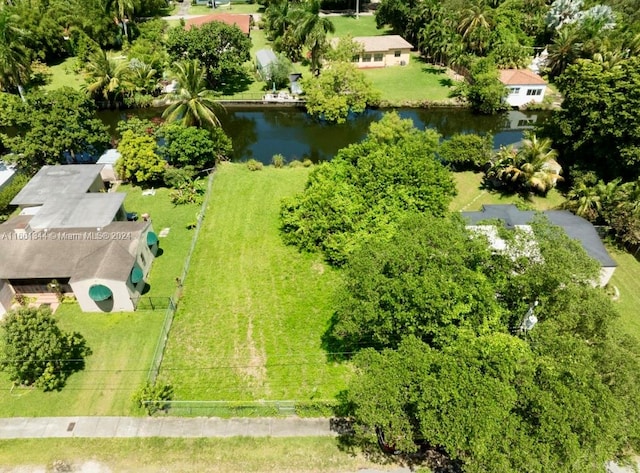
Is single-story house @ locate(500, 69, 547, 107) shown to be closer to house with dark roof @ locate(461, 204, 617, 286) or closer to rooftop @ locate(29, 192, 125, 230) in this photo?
house with dark roof @ locate(461, 204, 617, 286)

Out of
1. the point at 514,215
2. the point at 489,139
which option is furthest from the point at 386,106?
the point at 514,215

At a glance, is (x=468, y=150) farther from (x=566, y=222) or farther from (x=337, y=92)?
(x=337, y=92)

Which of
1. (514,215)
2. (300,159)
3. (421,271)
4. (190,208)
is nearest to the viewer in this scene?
(421,271)

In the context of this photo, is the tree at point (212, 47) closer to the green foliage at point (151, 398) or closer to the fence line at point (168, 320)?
the fence line at point (168, 320)

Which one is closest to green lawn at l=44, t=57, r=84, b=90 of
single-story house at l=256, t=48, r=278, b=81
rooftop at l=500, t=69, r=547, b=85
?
single-story house at l=256, t=48, r=278, b=81

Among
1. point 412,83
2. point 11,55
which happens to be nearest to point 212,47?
point 11,55

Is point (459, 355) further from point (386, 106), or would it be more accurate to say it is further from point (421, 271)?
point (386, 106)

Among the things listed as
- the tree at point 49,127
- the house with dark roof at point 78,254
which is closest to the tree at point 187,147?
the tree at point 49,127
